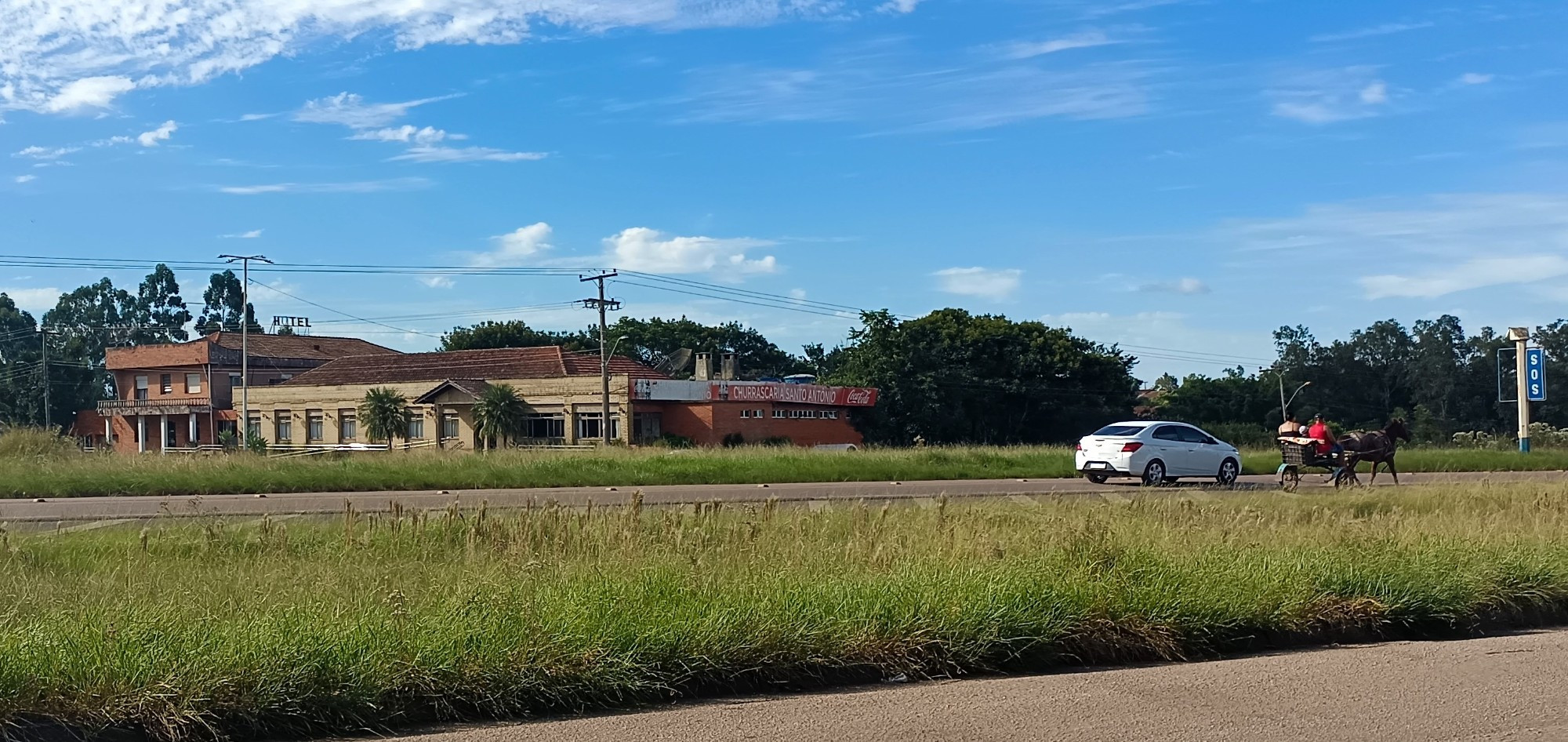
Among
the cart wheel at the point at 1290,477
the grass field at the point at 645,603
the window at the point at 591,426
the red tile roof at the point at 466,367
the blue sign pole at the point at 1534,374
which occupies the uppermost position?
the red tile roof at the point at 466,367

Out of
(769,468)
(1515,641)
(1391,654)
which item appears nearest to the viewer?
(1391,654)

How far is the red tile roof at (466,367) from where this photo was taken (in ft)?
226

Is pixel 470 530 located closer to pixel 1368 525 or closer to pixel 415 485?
pixel 1368 525

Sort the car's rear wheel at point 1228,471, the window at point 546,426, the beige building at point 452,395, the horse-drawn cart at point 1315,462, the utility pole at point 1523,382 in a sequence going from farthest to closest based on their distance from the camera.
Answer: the window at point 546,426
the beige building at point 452,395
the utility pole at point 1523,382
the car's rear wheel at point 1228,471
the horse-drawn cart at point 1315,462

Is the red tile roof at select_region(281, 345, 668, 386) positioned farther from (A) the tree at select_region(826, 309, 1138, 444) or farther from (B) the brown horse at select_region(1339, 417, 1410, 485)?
(B) the brown horse at select_region(1339, 417, 1410, 485)

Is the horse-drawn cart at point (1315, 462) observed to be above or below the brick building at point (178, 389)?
below

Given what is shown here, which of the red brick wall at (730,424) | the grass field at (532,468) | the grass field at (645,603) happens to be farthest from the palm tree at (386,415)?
the grass field at (645,603)

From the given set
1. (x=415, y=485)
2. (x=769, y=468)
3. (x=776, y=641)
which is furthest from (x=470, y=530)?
(x=769, y=468)

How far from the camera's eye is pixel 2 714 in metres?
6.23

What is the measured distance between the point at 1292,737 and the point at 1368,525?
26.5ft

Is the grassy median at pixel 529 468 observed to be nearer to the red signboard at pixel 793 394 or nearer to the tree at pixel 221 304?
the red signboard at pixel 793 394

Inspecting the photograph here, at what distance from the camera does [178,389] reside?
8406 cm

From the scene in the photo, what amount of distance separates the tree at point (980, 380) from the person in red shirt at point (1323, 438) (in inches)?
1615

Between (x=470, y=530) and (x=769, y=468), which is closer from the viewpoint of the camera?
(x=470, y=530)
